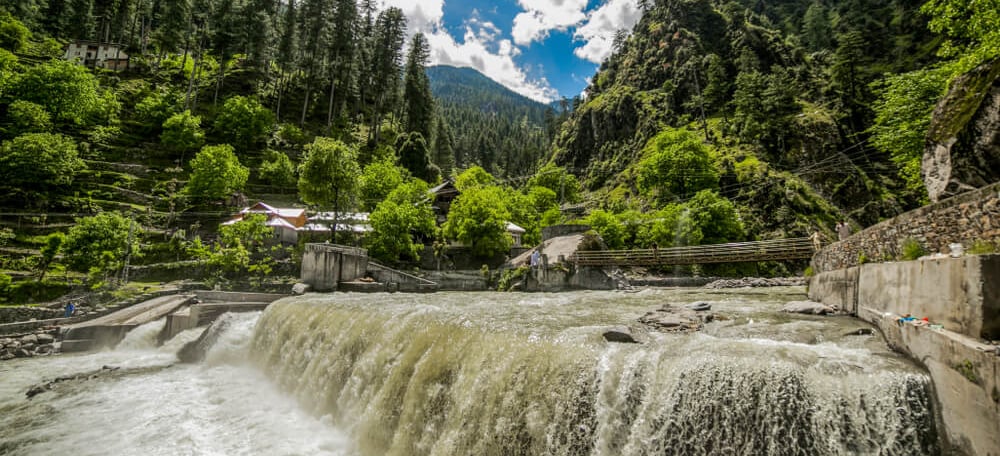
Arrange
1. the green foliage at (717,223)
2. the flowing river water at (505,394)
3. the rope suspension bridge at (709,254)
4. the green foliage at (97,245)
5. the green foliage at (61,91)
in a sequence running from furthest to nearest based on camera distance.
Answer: the green foliage at (61,91) → the green foliage at (717,223) → the green foliage at (97,245) → the rope suspension bridge at (709,254) → the flowing river water at (505,394)

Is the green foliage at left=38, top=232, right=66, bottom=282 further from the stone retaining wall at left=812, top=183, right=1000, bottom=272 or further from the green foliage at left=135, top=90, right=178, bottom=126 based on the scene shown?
the green foliage at left=135, top=90, right=178, bottom=126

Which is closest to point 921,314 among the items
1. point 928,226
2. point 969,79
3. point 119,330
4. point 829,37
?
point 928,226

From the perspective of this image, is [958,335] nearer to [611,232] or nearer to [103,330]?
[103,330]

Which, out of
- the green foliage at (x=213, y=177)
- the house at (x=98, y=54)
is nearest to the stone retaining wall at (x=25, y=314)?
the green foliage at (x=213, y=177)

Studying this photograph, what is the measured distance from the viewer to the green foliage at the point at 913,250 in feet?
22.6

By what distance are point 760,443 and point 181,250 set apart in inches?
1630

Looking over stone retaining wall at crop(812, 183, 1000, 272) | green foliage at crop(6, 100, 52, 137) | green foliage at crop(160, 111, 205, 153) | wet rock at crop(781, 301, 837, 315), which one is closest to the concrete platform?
wet rock at crop(781, 301, 837, 315)

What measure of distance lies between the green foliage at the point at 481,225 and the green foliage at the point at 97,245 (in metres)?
25.7

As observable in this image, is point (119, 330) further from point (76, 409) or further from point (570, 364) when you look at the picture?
point (570, 364)

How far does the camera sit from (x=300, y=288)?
25.8 metres

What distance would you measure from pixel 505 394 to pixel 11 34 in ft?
319

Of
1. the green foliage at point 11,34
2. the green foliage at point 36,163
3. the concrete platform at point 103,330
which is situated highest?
the green foliage at point 11,34

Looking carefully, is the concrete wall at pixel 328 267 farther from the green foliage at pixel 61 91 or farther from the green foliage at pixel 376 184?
the green foliage at pixel 61 91

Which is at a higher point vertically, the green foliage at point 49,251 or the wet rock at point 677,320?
the wet rock at point 677,320
